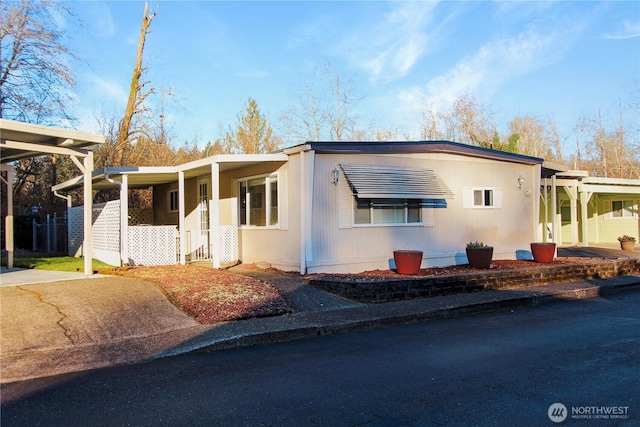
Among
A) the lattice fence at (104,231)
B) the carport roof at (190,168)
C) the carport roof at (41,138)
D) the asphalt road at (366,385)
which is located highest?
the carport roof at (41,138)

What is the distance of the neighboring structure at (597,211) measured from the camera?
2242 cm

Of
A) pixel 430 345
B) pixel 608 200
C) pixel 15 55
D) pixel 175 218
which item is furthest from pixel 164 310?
pixel 608 200

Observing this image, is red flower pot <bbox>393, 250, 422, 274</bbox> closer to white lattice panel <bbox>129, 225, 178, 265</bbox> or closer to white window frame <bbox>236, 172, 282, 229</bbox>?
white window frame <bbox>236, 172, 282, 229</bbox>

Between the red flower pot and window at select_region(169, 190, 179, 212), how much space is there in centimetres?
874

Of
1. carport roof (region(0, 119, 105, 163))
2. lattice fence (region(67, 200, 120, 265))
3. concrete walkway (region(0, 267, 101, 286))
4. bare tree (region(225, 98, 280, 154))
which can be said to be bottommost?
concrete walkway (region(0, 267, 101, 286))

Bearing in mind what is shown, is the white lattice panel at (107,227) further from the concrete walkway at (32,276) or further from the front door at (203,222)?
the front door at (203,222)

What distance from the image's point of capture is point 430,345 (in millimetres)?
6812

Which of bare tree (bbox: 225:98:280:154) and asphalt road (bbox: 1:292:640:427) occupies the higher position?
bare tree (bbox: 225:98:280:154)

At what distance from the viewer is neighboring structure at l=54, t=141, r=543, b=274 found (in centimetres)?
1173

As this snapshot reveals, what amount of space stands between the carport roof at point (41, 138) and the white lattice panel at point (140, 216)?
777cm

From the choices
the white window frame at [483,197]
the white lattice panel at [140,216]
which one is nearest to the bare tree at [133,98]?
the white lattice panel at [140,216]

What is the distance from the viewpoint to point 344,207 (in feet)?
39.3

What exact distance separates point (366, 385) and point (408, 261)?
21.7ft

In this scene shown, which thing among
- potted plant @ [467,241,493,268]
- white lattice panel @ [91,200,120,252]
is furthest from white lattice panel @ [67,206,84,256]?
potted plant @ [467,241,493,268]
